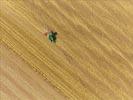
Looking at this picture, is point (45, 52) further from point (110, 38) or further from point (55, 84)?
point (110, 38)

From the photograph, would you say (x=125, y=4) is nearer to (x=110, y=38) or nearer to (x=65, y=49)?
(x=110, y=38)

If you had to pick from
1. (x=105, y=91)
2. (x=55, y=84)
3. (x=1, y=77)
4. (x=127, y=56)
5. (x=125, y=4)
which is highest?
(x=125, y=4)

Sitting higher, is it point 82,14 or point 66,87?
point 82,14

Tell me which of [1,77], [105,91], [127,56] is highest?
[127,56]

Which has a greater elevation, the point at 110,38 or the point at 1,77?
the point at 110,38

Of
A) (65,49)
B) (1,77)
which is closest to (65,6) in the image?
(65,49)

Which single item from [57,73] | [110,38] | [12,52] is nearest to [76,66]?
[57,73]
